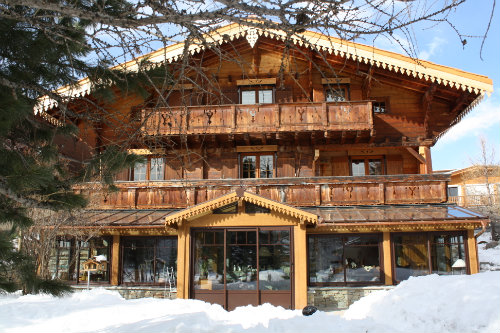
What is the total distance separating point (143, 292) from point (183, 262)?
2.34m

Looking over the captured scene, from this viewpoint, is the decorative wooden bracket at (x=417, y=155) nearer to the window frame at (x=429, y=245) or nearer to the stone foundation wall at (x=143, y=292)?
the window frame at (x=429, y=245)

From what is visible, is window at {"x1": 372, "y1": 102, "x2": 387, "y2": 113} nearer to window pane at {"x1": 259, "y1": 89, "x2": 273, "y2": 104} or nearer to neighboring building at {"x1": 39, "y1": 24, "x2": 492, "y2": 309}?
neighboring building at {"x1": 39, "y1": 24, "x2": 492, "y2": 309}

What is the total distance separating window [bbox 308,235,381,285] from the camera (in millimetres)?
15125

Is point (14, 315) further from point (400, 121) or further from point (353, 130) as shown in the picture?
point (400, 121)

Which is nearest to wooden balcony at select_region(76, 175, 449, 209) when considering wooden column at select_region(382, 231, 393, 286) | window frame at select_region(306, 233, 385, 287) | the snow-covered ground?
window frame at select_region(306, 233, 385, 287)

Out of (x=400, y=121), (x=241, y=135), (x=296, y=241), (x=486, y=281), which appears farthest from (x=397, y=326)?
(x=400, y=121)

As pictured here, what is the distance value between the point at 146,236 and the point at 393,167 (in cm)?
1103

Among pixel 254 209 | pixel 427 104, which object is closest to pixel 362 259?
pixel 254 209

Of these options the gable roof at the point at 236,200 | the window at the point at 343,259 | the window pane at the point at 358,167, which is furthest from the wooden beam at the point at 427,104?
the gable roof at the point at 236,200

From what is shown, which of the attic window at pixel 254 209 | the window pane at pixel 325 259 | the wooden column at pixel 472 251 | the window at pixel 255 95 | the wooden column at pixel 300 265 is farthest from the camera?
the window at pixel 255 95

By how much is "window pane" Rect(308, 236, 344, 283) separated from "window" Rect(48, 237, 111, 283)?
26.2ft

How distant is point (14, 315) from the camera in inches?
428

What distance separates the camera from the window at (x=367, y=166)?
18.2 m

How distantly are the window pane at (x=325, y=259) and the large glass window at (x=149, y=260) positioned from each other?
5.28 meters
